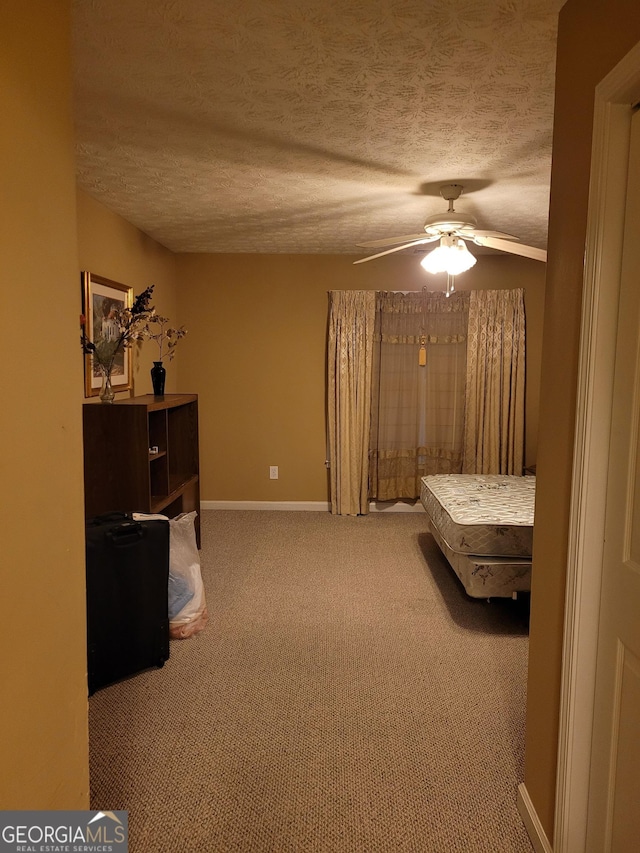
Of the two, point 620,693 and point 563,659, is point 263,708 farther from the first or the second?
point 620,693

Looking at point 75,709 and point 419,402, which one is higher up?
point 419,402

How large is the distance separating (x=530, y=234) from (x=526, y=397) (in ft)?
5.14

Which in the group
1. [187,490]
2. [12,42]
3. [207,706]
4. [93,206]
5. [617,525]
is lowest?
[207,706]

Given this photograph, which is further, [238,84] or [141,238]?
[141,238]

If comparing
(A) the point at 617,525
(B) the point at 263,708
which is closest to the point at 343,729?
(B) the point at 263,708

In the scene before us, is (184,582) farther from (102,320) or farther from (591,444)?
(591,444)

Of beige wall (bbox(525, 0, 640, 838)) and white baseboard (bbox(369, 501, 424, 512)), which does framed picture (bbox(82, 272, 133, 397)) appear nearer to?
white baseboard (bbox(369, 501, 424, 512))

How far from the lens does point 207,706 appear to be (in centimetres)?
237

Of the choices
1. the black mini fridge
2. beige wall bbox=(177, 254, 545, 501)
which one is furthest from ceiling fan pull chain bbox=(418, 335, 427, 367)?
the black mini fridge

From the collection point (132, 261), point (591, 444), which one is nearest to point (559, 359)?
point (591, 444)

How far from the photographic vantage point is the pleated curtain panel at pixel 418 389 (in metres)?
5.19

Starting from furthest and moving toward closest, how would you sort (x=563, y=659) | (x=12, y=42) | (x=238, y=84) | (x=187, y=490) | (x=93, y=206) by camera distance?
(x=187, y=490) < (x=93, y=206) < (x=238, y=84) < (x=563, y=659) < (x=12, y=42)

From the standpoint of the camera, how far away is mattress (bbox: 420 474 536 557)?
10.1ft

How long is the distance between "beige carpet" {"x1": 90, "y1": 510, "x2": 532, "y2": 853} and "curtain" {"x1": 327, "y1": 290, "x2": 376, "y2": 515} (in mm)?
1614
